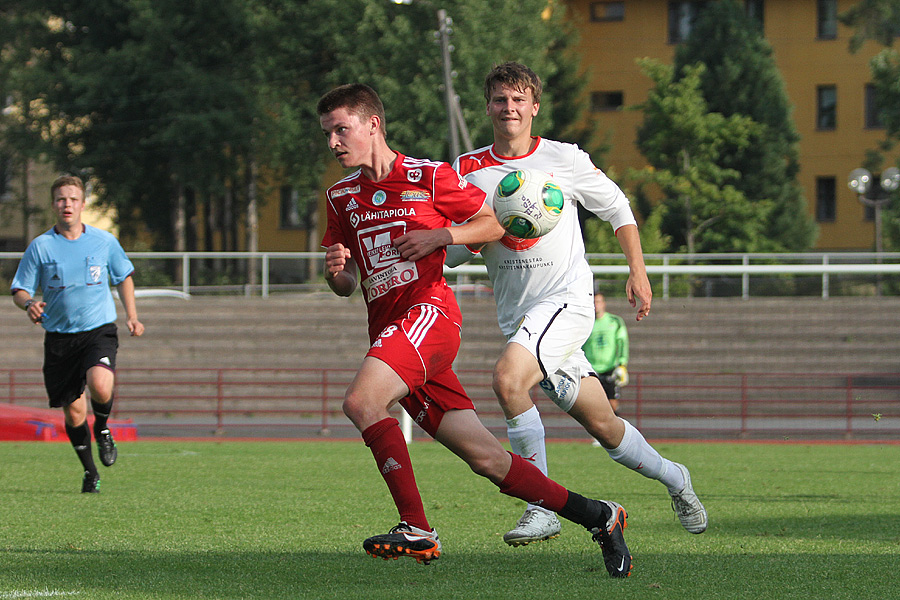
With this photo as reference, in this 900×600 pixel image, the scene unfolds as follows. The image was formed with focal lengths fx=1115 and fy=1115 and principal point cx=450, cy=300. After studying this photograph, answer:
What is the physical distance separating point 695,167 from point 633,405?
53.8ft

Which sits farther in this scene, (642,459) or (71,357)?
(71,357)

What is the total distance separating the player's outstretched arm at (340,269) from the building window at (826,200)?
42.5 metres

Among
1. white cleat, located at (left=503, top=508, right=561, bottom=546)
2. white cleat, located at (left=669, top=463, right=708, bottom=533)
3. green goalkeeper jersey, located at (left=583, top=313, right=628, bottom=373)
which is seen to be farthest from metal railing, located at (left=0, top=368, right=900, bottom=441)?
white cleat, located at (left=503, top=508, right=561, bottom=546)

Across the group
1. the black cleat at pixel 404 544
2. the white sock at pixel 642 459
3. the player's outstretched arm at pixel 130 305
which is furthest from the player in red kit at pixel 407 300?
the player's outstretched arm at pixel 130 305

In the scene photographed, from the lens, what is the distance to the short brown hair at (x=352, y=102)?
4.84 metres

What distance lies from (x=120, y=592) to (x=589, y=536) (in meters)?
2.80

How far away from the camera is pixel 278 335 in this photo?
78.0 feet

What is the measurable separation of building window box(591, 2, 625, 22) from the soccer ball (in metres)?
41.7

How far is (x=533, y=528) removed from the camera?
17.6 ft

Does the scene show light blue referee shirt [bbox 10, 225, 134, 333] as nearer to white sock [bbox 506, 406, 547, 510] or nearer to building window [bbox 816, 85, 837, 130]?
white sock [bbox 506, 406, 547, 510]

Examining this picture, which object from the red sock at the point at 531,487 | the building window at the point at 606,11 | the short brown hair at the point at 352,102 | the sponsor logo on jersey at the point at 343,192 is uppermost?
the building window at the point at 606,11

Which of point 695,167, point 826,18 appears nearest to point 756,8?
point 826,18

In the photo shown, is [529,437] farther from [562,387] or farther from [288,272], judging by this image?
[288,272]

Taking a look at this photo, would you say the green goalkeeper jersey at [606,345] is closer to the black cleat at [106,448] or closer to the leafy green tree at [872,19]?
the black cleat at [106,448]
